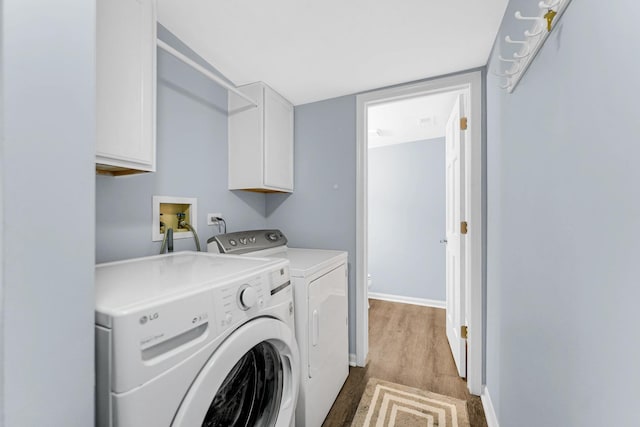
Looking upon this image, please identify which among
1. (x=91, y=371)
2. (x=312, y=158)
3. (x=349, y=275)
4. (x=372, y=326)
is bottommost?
(x=372, y=326)

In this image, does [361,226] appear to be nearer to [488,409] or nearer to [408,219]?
[488,409]

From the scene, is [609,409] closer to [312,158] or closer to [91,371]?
[91,371]

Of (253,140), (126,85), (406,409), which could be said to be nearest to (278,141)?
(253,140)

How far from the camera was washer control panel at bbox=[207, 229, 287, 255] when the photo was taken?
155cm

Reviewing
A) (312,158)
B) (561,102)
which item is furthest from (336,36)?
(561,102)

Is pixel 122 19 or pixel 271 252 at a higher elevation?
pixel 122 19

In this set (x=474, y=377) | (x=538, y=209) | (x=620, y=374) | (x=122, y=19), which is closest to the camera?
(x=620, y=374)

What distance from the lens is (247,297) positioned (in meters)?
0.86

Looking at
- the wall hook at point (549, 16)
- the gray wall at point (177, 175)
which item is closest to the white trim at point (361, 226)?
the gray wall at point (177, 175)

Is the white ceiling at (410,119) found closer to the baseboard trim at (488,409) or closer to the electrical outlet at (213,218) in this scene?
the electrical outlet at (213,218)

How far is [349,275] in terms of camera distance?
2.10 meters

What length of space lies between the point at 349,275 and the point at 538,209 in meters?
1.41

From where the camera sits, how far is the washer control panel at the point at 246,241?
155 centimetres

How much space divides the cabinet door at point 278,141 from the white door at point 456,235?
1.32 m
